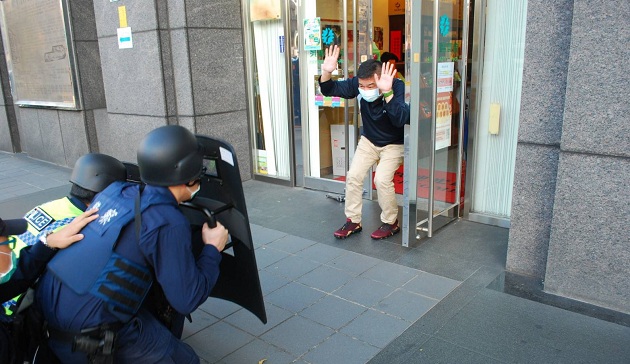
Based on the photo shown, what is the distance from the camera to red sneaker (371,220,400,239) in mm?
4965

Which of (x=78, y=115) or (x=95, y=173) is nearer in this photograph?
(x=95, y=173)

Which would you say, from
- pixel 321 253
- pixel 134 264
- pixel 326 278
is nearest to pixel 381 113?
pixel 321 253

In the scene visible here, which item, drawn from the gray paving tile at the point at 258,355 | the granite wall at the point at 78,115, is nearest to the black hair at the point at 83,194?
the gray paving tile at the point at 258,355

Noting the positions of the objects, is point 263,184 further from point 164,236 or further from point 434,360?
point 164,236

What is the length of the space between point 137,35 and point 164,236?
Answer: 5.37 meters

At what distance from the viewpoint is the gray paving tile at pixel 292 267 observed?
4332 millimetres

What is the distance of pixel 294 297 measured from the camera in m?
3.93

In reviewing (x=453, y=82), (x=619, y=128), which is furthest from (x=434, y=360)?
(x=453, y=82)

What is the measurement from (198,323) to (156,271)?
1.67 meters

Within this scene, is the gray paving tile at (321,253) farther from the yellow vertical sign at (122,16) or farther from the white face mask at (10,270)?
the yellow vertical sign at (122,16)

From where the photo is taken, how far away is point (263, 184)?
23.6ft

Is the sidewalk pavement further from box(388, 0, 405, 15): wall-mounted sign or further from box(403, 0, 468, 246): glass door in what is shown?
box(388, 0, 405, 15): wall-mounted sign

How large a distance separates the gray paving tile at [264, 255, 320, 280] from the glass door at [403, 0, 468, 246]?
3.16 ft

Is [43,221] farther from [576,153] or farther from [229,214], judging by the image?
[576,153]
